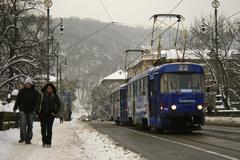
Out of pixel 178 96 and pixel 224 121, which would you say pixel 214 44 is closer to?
pixel 224 121

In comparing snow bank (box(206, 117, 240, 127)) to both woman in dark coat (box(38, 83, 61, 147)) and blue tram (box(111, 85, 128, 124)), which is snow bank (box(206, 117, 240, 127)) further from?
woman in dark coat (box(38, 83, 61, 147))

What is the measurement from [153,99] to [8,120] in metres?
6.67

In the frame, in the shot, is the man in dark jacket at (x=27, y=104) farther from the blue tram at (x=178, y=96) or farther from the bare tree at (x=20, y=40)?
the bare tree at (x=20, y=40)

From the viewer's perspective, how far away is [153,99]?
2469cm

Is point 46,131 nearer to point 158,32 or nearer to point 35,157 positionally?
point 35,157

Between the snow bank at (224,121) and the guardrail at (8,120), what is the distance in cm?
1525

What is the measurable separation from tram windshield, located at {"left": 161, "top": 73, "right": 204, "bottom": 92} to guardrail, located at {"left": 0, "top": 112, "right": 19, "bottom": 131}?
22.4 feet

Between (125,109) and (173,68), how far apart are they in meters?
14.8

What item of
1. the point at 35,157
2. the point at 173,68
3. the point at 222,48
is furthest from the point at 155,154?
the point at 222,48

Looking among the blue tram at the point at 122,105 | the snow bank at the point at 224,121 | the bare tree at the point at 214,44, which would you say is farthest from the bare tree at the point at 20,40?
the bare tree at the point at 214,44

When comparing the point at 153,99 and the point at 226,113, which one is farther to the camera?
the point at 226,113

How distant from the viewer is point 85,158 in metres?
11.9

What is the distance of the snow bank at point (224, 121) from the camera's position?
3425cm

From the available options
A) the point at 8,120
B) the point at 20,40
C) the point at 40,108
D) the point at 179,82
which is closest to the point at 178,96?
the point at 179,82
